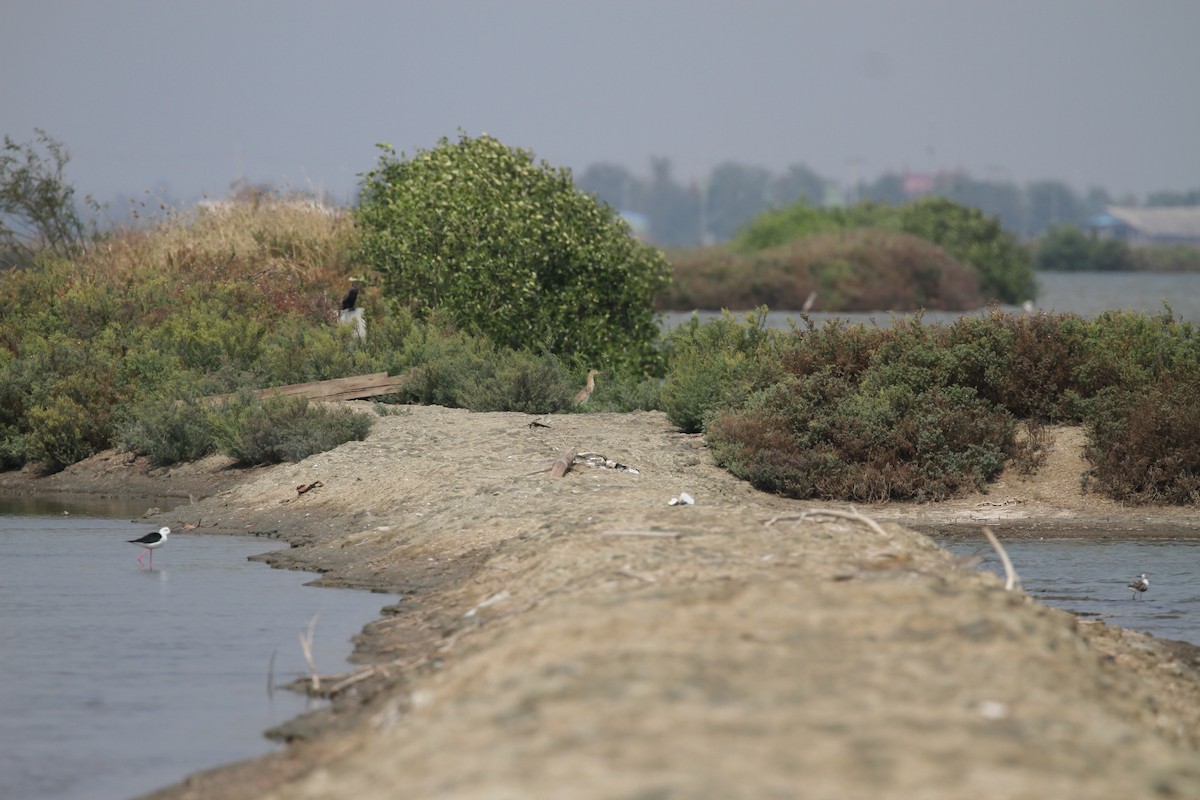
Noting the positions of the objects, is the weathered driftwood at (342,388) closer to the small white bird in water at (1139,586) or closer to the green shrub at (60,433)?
the green shrub at (60,433)

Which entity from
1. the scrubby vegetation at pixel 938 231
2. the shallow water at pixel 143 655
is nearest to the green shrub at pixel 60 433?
the shallow water at pixel 143 655

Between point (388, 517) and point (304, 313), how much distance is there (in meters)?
11.3

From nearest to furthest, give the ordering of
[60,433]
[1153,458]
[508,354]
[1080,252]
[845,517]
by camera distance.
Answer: [845,517], [1153,458], [60,433], [508,354], [1080,252]

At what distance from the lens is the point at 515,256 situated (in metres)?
26.3

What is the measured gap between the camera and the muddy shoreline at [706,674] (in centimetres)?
613

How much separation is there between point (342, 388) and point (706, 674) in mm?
16850

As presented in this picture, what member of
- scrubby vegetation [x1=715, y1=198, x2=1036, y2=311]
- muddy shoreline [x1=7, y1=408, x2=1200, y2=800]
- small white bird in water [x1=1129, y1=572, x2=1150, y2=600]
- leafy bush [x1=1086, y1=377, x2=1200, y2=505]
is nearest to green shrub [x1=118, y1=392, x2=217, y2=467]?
muddy shoreline [x1=7, y1=408, x2=1200, y2=800]

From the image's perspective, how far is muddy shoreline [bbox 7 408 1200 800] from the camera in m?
6.13

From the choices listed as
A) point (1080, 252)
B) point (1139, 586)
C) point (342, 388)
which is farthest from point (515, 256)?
point (1080, 252)

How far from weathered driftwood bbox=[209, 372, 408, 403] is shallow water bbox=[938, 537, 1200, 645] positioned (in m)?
10.0

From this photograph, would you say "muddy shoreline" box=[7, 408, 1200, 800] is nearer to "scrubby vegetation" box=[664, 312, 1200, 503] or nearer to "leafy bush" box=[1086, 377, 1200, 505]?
"scrubby vegetation" box=[664, 312, 1200, 503]

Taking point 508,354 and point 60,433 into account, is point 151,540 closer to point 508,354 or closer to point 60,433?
point 60,433

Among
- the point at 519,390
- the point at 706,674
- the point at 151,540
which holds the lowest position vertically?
the point at 151,540

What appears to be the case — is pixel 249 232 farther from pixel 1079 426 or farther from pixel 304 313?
pixel 1079 426
